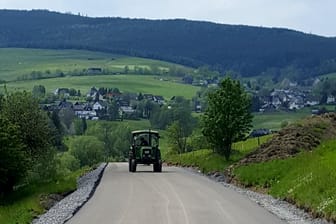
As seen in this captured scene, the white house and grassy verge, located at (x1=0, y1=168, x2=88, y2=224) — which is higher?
grassy verge, located at (x1=0, y1=168, x2=88, y2=224)

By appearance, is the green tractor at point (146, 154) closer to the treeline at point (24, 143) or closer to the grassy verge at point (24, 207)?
the treeline at point (24, 143)

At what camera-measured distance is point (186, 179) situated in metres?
44.2

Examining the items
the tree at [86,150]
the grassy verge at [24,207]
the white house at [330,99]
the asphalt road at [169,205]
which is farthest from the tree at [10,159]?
the white house at [330,99]

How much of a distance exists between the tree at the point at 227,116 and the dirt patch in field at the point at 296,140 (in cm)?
365

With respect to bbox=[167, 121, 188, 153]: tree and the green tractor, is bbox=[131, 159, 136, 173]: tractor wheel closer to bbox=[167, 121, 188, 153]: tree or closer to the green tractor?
the green tractor

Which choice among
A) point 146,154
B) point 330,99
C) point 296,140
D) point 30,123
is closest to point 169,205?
point 296,140

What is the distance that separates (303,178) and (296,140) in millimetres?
14708

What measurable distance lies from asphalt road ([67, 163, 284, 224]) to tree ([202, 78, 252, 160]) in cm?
1251

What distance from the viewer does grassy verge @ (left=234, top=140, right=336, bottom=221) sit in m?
26.4

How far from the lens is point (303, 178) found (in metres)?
32.3

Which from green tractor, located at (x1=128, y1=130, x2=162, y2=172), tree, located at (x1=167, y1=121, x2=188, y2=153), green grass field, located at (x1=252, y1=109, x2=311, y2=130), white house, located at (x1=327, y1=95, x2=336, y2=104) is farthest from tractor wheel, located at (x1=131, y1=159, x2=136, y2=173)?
white house, located at (x1=327, y1=95, x2=336, y2=104)

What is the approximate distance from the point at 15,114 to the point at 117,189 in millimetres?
24249

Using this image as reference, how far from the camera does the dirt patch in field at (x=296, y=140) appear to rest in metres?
44.2

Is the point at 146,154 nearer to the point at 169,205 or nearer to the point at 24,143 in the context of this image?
the point at 24,143
